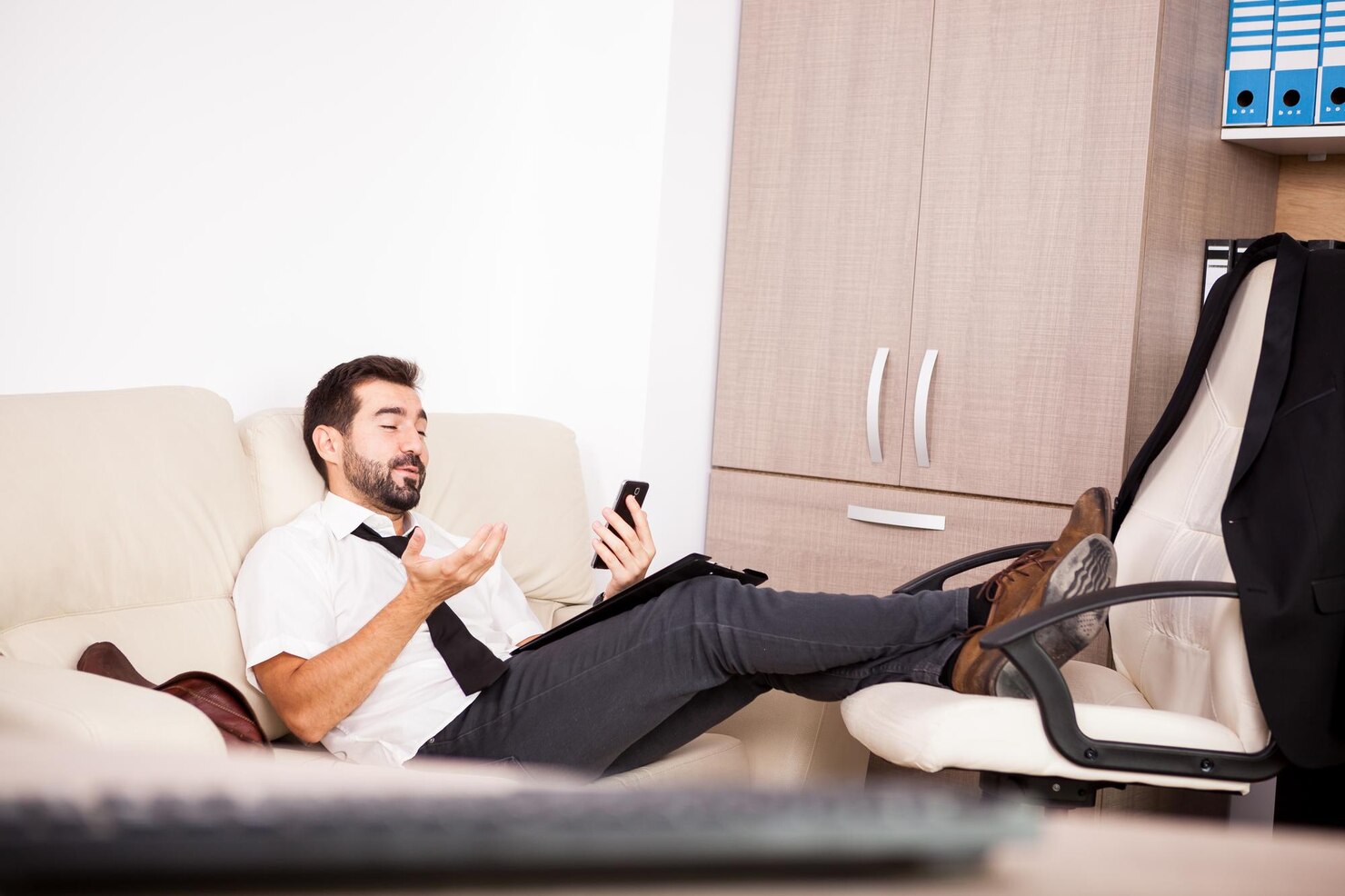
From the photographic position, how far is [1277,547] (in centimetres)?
171

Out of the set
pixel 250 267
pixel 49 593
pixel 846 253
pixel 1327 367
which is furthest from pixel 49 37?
pixel 1327 367

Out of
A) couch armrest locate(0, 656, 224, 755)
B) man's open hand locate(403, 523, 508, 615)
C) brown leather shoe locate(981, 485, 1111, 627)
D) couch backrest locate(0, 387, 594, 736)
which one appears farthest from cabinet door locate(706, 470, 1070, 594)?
couch armrest locate(0, 656, 224, 755)

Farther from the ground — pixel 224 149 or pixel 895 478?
pixel 224 149

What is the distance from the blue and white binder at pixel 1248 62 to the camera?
2.65 m

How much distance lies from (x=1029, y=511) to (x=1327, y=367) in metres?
0.94

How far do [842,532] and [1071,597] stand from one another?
4.15ft

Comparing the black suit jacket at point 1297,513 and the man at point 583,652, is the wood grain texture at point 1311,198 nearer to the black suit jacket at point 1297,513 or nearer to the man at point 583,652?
the black suit jacket at point 1297,513

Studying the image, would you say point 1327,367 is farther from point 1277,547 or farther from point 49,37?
point 49,37

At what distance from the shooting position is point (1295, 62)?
2613 mm

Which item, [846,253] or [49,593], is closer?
[49,593]

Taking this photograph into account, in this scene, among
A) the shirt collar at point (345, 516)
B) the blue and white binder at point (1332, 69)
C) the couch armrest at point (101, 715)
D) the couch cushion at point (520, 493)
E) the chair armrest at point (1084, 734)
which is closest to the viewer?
the couch armrest at point (101, 715)

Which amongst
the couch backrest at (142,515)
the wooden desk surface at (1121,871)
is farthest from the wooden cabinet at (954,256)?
the wooden desk surface at (1121,871)

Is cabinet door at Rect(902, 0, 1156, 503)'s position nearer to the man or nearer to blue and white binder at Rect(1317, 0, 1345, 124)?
blue and white binder at Rect(1317, 0, 1345, 124)

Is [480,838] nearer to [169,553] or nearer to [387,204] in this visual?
[169,553]
